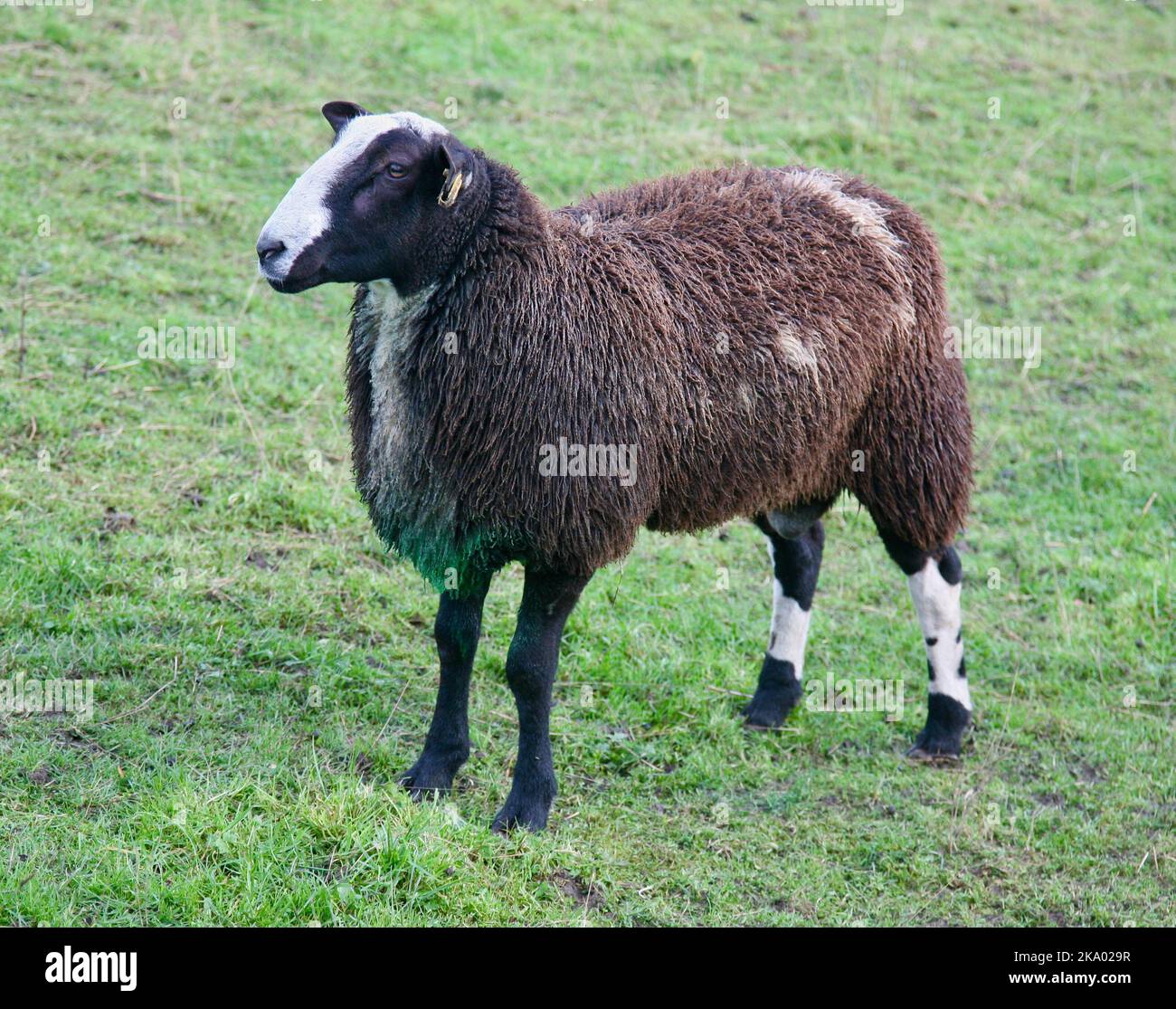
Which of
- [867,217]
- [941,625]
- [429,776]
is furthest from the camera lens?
[941,625]

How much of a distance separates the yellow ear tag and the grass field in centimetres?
239

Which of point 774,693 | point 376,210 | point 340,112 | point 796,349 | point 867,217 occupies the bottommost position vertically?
point 774,693

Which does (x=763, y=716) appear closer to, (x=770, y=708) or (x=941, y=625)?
(x=770, y=708)

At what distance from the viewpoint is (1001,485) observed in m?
9.69

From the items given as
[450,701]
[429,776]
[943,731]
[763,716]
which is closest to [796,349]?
[763,716]

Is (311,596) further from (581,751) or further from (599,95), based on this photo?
(599,95)

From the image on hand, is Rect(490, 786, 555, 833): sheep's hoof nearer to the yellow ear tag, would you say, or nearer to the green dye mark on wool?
the green dye mark on wool

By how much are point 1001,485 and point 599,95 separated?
6.01 metres

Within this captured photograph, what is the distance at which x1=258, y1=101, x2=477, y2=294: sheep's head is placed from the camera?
16.6 feet

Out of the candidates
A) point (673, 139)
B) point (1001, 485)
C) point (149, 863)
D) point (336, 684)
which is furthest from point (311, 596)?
point (673, 139)

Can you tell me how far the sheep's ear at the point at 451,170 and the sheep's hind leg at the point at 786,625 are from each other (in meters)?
2.76

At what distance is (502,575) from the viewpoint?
8.07 metres

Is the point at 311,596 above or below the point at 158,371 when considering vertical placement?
below

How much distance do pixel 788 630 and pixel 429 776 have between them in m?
2.33
